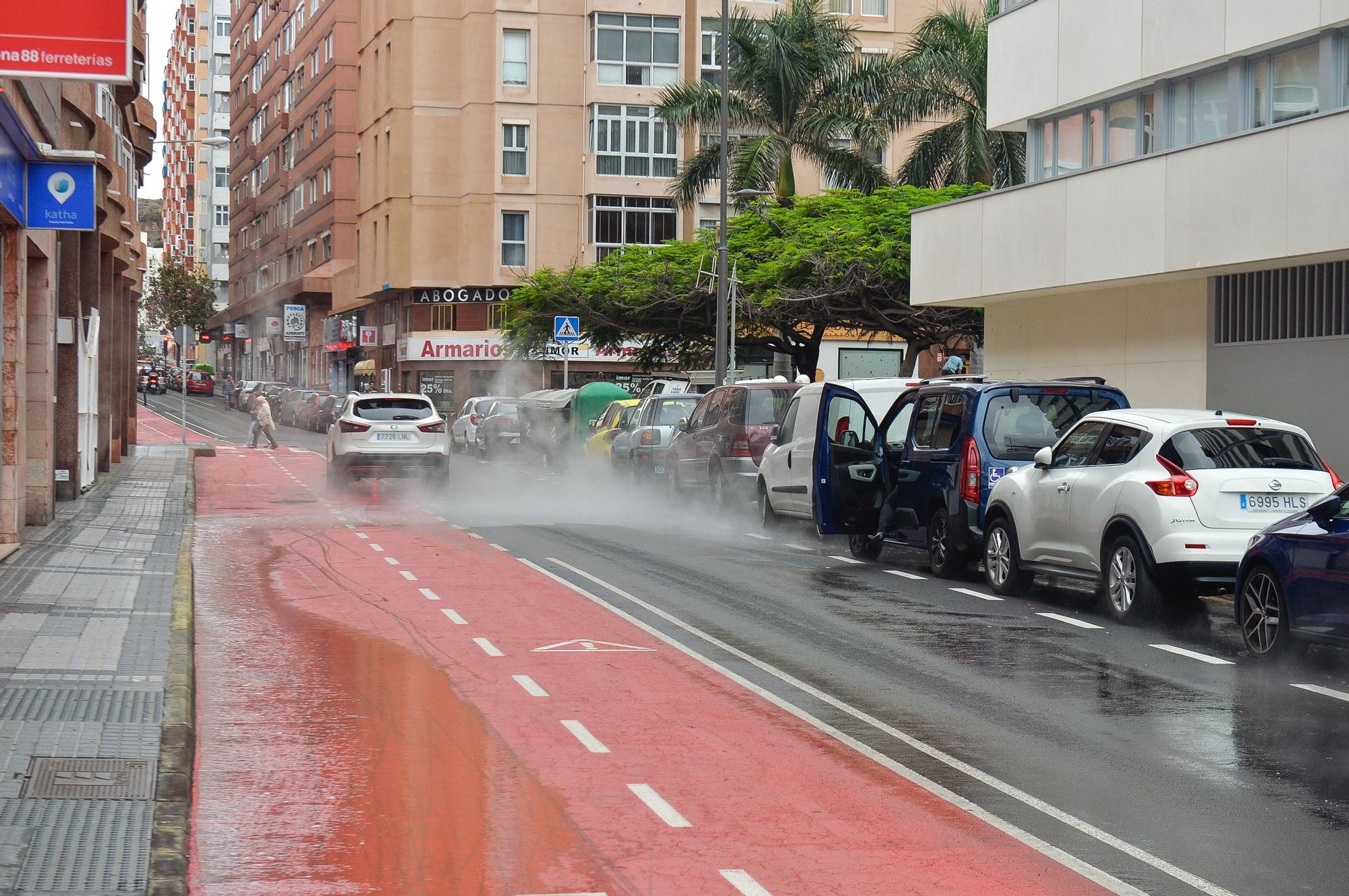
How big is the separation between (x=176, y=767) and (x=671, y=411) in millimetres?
22585

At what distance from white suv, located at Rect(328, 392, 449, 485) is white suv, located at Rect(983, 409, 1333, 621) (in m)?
16.5

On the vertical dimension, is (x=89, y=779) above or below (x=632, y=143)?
below

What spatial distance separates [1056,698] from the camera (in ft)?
32.6

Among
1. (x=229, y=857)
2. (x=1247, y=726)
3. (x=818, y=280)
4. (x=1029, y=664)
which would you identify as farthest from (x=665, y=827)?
(x=818, y=280)

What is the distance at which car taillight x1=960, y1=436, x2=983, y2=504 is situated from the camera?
15750 mm

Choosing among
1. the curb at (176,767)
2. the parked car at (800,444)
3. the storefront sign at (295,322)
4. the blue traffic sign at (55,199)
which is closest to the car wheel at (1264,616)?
the curb at (176,767)

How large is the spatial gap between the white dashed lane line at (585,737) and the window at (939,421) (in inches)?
312

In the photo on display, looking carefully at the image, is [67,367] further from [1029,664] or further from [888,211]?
[888,211]

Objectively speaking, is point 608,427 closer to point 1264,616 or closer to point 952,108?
point 952,108

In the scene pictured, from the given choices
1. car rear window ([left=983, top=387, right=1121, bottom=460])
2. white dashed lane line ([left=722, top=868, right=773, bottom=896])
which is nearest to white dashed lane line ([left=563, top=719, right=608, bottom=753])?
white dashed lane line ([left=722, top=868, right=773, bottom=896])

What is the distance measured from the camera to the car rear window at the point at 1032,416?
624 inches

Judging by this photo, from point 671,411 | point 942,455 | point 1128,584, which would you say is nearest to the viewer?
point 1128,584

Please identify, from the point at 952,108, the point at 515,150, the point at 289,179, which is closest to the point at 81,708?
the point at 952,108

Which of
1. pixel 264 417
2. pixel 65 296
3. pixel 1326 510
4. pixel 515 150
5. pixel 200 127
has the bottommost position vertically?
pixel 1326 510
